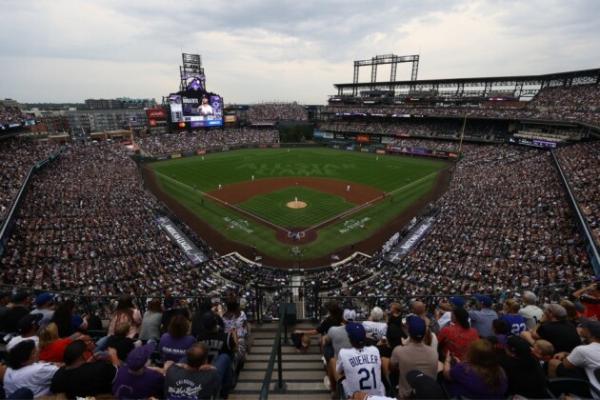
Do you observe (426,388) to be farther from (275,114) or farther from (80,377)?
(275,114)

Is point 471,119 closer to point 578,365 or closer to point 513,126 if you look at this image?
point 513,126

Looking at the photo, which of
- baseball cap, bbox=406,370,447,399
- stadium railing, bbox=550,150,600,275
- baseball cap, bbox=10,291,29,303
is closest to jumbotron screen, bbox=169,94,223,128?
stadium railing, bbox=550,150,600,275

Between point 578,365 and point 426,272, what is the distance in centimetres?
1591

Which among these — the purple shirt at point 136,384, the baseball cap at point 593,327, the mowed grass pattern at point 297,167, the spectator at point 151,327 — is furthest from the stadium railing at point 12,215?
the baseball cap at point 593,327

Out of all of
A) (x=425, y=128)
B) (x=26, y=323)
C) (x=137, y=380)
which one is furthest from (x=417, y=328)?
(x=425, y=128)

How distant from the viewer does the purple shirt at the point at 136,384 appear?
4.07 meters

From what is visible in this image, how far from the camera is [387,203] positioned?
3678 centimetres

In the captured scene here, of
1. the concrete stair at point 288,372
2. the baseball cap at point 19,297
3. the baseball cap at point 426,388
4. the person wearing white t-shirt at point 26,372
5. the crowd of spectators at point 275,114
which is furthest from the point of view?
the crowd of spectators at point 275,114

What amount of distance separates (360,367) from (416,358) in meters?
0.80

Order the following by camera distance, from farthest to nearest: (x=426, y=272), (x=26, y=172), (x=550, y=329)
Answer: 1. (x=26, y=172)
2. (x=426, y=272)
3. (x=550, y=329)

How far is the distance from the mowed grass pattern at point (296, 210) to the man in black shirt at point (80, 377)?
26.2 m

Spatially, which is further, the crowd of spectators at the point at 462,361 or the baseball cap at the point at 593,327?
the baseball cap at the point at 593,327

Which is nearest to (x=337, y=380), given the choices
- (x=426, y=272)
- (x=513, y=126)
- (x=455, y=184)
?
(x=426, y=272)

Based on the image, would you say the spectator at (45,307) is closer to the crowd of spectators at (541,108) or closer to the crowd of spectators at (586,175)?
the crowd of spectators at (586,175)
